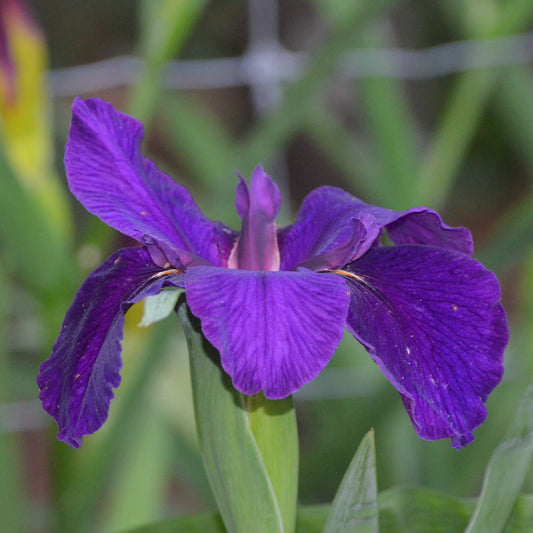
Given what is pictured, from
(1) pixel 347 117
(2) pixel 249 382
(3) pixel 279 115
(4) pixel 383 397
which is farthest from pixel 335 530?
(1) pixel 347 117

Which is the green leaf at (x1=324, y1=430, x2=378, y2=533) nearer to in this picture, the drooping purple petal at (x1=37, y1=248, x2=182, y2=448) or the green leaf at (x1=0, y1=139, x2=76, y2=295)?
the drooping purple petal at (x1=37, y1=248, x2=182, y2=448)

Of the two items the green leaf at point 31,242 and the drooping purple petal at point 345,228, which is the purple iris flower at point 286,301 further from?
the green leaf at point 31,242

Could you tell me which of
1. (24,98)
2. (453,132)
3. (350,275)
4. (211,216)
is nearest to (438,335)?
(350,275)

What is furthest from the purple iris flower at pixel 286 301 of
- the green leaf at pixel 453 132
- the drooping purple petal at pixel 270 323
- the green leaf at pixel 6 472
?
the green leaf at pixel 453 132

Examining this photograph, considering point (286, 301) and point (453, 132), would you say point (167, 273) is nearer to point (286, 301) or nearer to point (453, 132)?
point (286, 301)

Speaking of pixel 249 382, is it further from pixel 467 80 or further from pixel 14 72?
pixel 467 80

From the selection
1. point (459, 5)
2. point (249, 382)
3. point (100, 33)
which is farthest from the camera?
point (100, 33)
